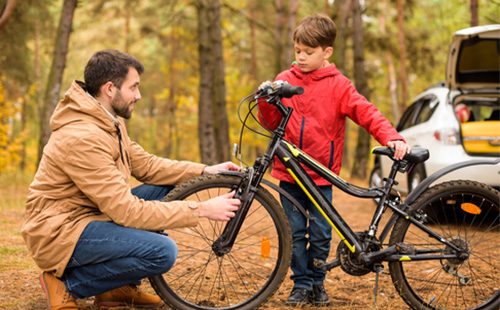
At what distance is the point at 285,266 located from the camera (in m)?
3.83

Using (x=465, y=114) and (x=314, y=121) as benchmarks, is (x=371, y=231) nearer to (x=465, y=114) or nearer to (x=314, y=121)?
(x=314, y=121)

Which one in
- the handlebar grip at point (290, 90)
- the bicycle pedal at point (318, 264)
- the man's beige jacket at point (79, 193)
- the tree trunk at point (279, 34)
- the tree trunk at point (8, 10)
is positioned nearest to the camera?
the man's beige jacket at point (79, 193)

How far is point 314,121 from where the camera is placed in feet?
13.7

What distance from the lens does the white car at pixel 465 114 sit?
23.4 feet

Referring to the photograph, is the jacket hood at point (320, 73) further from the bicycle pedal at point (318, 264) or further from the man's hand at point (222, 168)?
the bicycle pedal at point (318, 264)

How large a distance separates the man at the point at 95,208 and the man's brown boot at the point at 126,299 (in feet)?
1.29

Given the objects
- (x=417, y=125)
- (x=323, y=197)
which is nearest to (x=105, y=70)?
(x=323, y=197)

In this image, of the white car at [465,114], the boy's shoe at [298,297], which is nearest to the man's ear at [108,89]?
the boy's shoe at [298,297]

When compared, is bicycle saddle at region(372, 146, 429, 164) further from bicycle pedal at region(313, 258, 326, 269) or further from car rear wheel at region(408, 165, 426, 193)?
car rear wheel at region(408, 165, 426, 193)

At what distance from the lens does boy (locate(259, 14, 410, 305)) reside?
409 cm

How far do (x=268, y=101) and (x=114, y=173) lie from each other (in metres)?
1.02

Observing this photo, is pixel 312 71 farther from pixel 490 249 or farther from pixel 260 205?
pixel 490 249

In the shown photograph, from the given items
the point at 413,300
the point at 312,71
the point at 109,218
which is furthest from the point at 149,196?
the point at 413,300

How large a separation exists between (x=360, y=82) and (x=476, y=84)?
280 inches
